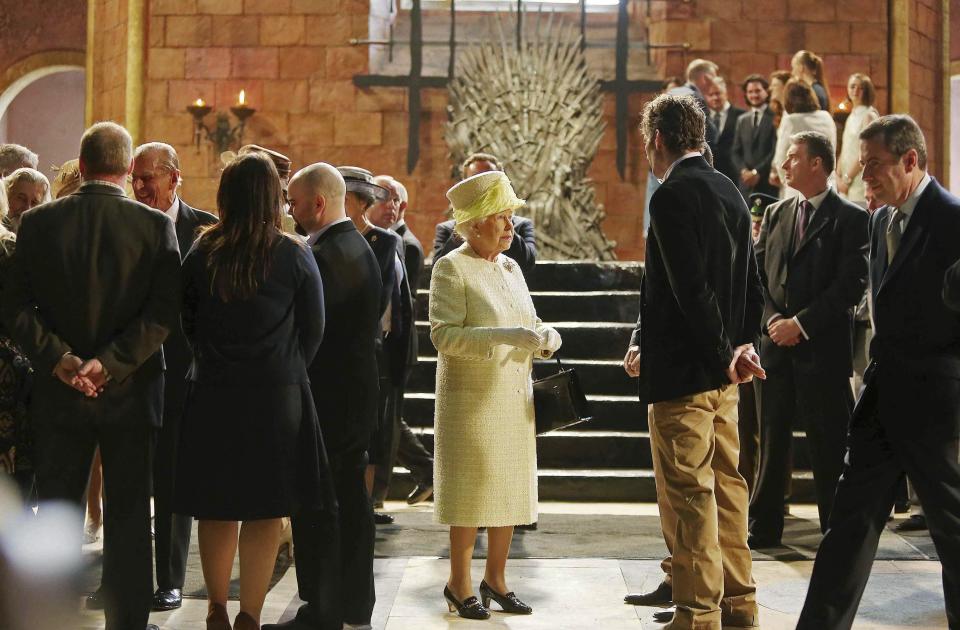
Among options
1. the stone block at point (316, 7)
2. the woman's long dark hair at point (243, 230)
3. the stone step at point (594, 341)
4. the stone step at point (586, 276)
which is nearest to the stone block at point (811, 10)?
the stone step at point (586, 276)

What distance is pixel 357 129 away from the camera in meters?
11.0

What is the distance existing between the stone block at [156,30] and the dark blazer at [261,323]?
8395 mm

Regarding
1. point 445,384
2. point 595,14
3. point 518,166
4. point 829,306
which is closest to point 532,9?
point 595,14

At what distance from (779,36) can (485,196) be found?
8005mm

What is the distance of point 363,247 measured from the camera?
3.54 metres

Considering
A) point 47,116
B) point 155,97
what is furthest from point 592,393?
point 47,116

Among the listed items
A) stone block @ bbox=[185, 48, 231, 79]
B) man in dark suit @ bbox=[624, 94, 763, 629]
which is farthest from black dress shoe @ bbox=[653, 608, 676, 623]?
stone block @ bbox=[185, 48, 231, 79]

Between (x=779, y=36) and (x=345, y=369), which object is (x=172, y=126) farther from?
(x=345, y=369)

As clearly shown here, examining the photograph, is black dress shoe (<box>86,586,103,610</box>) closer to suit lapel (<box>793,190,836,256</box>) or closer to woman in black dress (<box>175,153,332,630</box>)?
woman in black dress (<box>175,153,332,630</box>)

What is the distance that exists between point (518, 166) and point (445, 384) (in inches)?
273

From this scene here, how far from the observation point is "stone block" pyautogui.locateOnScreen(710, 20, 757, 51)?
10.9m

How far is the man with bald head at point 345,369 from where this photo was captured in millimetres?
Result: 3441

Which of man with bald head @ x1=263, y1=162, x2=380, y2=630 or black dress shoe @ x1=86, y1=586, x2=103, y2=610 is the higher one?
man with bald head @ x1=263, y1=162, x2=380, y2=630

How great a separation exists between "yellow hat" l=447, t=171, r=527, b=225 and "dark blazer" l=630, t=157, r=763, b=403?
532 mm
